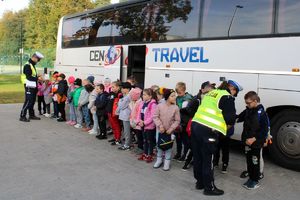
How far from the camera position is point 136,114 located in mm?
7734

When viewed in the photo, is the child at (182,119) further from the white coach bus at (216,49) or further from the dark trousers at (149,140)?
the white coach bus at (216,49)

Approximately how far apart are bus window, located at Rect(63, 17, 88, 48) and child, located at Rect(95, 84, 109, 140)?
180 inches

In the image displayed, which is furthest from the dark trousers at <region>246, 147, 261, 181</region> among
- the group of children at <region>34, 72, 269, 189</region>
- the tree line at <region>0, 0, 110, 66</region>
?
the tree line at <region>0, 0, 110, 66</region>

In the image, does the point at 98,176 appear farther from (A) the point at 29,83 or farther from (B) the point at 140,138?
(A) the point at 29,83

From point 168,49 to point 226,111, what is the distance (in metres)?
4.28

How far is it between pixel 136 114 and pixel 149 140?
656 millimetres

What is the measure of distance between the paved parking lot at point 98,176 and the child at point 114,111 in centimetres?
30

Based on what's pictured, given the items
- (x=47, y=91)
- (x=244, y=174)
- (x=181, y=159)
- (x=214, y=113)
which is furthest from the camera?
(x=47, y=91)

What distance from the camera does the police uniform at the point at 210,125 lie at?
539cm

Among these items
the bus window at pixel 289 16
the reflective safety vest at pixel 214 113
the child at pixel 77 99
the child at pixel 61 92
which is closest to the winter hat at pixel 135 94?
the reflective safety vest at pixel 214 113

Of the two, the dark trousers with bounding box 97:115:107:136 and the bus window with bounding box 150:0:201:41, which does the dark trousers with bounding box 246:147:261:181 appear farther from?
the dark trousers with bounding box 97:115:107:136

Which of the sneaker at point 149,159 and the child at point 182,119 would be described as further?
the sneaker at point 149,159

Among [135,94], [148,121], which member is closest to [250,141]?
[148,121]

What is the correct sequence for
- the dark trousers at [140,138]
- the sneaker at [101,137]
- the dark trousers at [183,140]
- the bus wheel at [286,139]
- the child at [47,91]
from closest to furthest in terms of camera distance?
1. the bus wheel at [286,139]
2. the dark trousers at [183,140]
3. the dark trousers at [140,138]
4. the sneaker at [101,137]
5. the child at [47,91]
